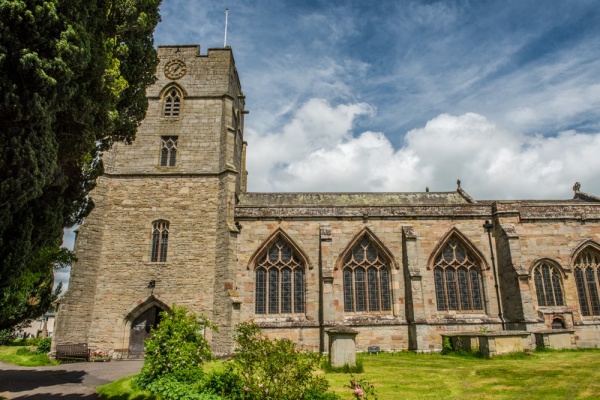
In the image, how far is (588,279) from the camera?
2080 cm

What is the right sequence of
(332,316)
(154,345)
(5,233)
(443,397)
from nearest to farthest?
(5,233) → (443,397) → (154,345) → (332,316)

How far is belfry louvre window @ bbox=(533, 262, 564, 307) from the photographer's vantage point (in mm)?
20453

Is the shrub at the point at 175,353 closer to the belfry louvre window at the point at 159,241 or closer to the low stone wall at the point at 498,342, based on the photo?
the belfry louvre window at the point at 159,241

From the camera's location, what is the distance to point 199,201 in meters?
20.9

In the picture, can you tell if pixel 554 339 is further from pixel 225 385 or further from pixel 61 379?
pixel 61 379

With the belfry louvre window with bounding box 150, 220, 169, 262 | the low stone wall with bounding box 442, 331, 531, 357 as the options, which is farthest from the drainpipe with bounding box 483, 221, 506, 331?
the belfry louvre window with bounding box 150, 220, 169, 262

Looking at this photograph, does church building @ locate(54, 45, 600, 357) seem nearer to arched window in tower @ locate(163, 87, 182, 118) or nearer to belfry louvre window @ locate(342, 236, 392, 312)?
belfry louvre window @ locate(342, 236, 392, 312)

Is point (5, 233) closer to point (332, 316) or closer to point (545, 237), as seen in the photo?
point (332, 316)

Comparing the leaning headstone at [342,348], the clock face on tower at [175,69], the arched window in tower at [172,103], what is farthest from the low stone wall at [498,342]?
the clock face on tower at [175,69]

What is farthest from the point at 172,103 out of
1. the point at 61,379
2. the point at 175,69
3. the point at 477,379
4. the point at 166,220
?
the point at 477,379

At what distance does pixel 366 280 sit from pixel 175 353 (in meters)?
12.3

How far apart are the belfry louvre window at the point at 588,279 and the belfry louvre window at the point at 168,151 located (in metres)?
21.5

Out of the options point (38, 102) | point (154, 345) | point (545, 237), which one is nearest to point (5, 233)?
point (38, 102)

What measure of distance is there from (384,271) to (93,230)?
1443 centimetres
